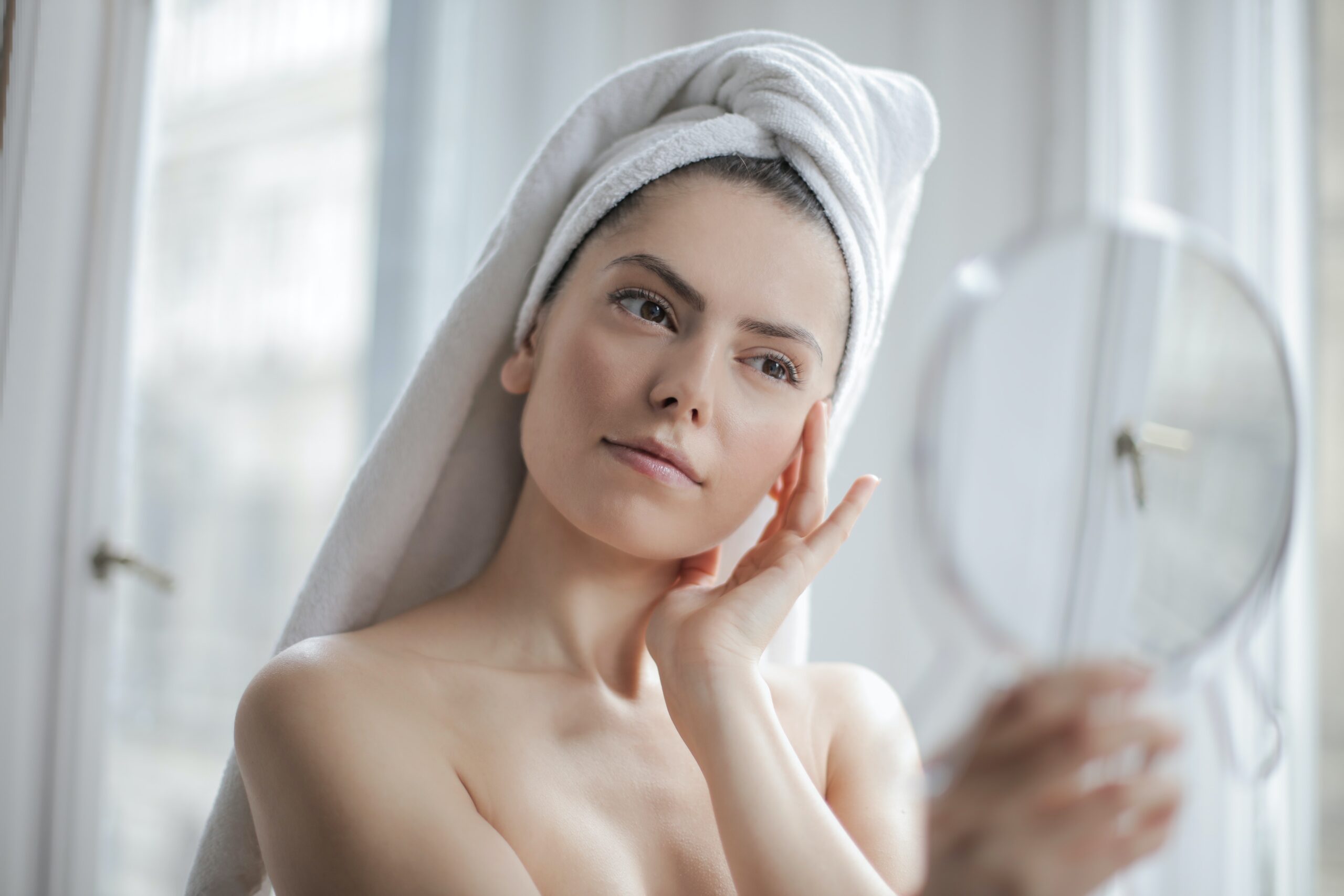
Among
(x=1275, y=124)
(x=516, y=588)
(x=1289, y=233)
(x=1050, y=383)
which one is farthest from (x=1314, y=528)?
(x=516, y=588)

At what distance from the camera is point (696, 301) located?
78cm

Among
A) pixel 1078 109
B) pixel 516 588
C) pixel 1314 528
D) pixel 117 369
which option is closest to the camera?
pixel 516 588

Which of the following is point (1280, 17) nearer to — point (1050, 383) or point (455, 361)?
point (1050, 383)

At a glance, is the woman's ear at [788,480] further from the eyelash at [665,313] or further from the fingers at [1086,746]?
the fingers at [1086,746]

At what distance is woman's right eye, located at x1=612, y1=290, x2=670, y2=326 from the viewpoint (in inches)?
31.5

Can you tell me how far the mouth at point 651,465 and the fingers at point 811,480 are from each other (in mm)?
134

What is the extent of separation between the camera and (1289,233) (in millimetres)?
1148

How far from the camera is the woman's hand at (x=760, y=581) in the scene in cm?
74

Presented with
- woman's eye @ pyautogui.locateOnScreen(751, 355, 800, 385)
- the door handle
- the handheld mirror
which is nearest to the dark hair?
woman's eye @ pyautogui.locateOnScreen(751, 355, 800, 385)

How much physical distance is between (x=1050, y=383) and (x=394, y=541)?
588 mm

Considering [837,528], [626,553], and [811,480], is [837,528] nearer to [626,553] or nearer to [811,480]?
[811,480]

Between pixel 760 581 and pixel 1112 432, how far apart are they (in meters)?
0.30

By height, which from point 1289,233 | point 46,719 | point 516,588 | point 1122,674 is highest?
point 1289,233

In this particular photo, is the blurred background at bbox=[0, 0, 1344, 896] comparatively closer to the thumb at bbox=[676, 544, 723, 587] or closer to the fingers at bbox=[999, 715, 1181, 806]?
the thumb at bbox=[676, 544, 723, 587]
